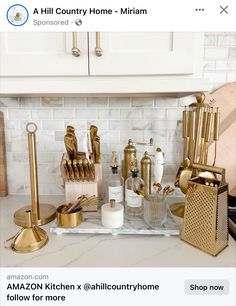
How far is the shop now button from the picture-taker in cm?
81

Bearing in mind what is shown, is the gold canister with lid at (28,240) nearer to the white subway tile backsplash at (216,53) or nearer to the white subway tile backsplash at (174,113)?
the white subway tile backsplash at (174,113)

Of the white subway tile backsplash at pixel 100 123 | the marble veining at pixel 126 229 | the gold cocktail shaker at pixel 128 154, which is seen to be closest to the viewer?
the marble veining at pixel 126 229

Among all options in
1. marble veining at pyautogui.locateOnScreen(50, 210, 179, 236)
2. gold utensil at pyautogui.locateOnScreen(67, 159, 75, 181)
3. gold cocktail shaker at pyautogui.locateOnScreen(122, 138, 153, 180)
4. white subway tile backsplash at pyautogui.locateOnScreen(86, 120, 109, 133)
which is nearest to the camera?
marble veining at pyautogui.locateOnScreen(50, 210, 179, 236)

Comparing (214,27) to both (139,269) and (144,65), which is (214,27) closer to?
(144,65)

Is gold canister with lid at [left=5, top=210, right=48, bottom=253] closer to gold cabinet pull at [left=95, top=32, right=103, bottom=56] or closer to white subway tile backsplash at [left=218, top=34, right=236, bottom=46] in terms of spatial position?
gold cabinet pull at [left=95, top=32, right=103, bottom=56]

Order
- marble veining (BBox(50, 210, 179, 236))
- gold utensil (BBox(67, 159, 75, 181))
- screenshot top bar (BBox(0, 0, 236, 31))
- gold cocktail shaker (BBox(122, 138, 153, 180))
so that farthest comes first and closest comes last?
gold cocktail shaker (BBox(122, 138, 153, 180)) → gold utensil (BBox(67, 159, 75, 181)) → marble veining (BBox(50, 210, 179, 236)) → screenshot top bar (BBox(0, 0, 236, 31))

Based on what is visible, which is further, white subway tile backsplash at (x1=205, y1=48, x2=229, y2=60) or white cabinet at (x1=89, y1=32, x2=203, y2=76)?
white subway tile backsplash at (x1=205, y1=48, x2=229, y2=60)

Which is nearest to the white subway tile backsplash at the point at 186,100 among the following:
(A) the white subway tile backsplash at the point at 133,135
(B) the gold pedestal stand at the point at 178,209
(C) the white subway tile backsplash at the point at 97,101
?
(A) the white subway tile backsplash at the point at 133,135

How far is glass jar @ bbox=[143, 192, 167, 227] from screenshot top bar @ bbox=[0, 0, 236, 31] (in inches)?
21.3

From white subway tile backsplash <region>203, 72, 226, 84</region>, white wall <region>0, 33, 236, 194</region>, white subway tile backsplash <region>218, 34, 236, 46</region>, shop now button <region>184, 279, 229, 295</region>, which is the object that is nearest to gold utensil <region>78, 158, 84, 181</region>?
white wall <region>0, 33, 236, 194</region>

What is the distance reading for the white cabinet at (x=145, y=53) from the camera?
0.89 metres

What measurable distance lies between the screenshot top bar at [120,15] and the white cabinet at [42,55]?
4 centimetres

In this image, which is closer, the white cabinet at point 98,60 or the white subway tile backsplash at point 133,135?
the white cabinet at point 98,60

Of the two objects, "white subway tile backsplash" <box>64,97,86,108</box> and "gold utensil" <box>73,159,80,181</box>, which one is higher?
"white subway tile backsplash" <box>64,97,86,108</box>
